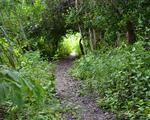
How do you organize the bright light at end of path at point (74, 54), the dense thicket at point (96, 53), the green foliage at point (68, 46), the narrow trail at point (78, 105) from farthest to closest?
the bright light at end of path at point (74, 54), the green foliage at point (68, 46), the narrow trail at point (78, 105), the dense thicket at point (96, 53)

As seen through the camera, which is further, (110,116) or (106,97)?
(106,97)

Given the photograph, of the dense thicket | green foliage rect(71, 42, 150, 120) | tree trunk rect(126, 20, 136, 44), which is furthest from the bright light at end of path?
green foliage rect(71, 42, 150, 120)

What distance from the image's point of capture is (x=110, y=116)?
505 cm

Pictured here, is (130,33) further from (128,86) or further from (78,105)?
(78,105)

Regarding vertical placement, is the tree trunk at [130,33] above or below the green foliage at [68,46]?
below

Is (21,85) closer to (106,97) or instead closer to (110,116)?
(110,116)

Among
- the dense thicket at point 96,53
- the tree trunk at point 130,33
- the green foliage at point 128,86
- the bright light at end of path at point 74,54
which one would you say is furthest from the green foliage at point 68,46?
the green foliage at point 128,86

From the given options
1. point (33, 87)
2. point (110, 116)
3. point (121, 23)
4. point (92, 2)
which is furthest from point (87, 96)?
point (33, 87)

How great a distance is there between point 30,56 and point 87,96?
3160 mm

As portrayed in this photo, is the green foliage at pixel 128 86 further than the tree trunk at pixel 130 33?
No

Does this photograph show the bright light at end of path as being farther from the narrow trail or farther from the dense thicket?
the narrow trail

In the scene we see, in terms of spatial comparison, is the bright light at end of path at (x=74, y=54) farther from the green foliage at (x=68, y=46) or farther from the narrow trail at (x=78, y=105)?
the narrow trail at (x=78, y=105)

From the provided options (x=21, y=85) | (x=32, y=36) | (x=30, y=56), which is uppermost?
(x=32, y=36)

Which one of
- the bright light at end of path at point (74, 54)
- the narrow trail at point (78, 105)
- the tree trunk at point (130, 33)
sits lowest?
the narrow trail at point (78, 105)
